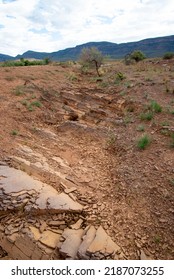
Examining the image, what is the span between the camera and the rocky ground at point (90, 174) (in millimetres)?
4457

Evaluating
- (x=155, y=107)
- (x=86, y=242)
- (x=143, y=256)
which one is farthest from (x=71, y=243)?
(x=155, y=107)

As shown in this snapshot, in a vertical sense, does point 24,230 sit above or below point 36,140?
below

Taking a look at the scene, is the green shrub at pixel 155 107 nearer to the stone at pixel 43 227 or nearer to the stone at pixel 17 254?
the stone at pixel 43 227

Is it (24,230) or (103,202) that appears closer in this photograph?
(24,230)

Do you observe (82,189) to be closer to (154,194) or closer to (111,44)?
(154,194)

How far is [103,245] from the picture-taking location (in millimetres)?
4176

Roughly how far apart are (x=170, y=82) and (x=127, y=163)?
7.86m

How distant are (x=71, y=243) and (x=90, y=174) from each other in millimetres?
2061

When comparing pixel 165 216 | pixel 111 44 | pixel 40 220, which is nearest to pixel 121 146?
pixel 165 216

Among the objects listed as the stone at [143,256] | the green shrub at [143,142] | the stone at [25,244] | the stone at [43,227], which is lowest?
the stone at [143,256]

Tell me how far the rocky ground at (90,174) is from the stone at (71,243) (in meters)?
0.02

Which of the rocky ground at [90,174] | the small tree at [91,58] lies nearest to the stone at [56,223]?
the rocky ground at [90,174]

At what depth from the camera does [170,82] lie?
12.6 m

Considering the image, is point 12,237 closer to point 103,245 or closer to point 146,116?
point 103,245
